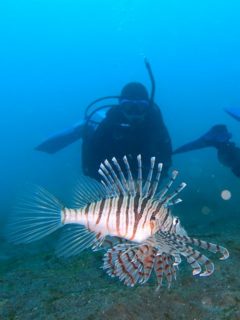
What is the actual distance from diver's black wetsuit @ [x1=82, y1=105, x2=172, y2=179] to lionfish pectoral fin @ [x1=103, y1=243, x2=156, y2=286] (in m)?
3.41

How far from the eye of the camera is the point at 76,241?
3.16 meters

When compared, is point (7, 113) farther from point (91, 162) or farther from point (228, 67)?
point (91, 162)

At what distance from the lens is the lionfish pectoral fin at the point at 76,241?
10.2 ft

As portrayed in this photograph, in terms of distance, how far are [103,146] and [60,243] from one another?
3.53 meters

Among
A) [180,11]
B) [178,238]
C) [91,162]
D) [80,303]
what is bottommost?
[80,303]

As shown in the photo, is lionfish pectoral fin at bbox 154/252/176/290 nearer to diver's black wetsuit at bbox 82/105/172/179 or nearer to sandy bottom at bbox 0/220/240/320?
sandy bottom at bbox 0/220/240/320

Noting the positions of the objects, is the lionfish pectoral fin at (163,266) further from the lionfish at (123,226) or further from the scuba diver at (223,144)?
the scuba diver at (223,144)

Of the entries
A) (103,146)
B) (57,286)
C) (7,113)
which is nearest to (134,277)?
(57,286)

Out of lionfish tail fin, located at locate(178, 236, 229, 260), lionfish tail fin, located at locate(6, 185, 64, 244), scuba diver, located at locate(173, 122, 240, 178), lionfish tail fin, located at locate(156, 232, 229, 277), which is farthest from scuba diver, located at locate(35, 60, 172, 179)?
lionfish tail fin, located at locate(178, 236, 229, 260)

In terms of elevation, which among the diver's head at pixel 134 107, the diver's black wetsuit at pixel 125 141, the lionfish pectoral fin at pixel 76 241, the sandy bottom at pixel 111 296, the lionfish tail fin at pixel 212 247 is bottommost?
the sandy bottom at pixel 111 296

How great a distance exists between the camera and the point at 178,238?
2549 millimetres

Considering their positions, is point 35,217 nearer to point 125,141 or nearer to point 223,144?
point 125,141

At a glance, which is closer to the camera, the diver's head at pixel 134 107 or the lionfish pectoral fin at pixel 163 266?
the lionfish pectoral fin at pixel 163 266

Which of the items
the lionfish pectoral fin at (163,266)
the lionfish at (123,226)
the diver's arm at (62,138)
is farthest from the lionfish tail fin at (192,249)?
the diver's arm at (62,138)
